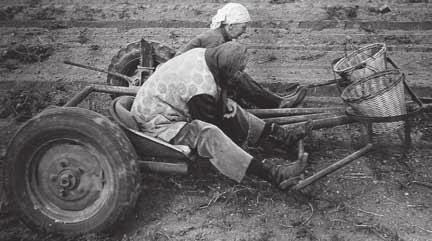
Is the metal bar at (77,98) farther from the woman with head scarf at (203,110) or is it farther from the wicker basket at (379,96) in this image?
the wicker basket at (379,96)

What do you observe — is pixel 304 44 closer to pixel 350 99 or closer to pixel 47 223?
pixel 350 99

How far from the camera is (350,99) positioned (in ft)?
14.1

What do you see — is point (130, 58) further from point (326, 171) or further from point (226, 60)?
point (326, 171)

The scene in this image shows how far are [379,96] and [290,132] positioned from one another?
0.85m

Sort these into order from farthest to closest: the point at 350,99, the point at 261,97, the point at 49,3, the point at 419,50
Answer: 1. the point at 49,3
2. the point at 419,50
3. the point at 261,97
4. the point at 350,99

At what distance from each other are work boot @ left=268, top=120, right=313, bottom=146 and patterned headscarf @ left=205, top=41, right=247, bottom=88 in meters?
0.70

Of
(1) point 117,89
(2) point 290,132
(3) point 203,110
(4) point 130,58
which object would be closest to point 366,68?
(2) point 290,132

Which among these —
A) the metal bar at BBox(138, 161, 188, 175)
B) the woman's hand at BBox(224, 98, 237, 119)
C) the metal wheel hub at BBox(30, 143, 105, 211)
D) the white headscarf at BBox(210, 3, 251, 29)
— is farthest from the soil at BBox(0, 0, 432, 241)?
the white headscarf at BBox(210, 3, 251, 29)

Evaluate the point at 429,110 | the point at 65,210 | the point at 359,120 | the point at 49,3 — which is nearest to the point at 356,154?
the point at 359,120

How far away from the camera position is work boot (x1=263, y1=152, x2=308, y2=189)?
3.98 metres

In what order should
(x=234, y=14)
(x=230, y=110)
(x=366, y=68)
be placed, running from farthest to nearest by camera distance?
1. (x=234, y=14)
2. (x=366, y=68)
3. (x=230, y=110)

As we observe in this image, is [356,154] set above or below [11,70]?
above

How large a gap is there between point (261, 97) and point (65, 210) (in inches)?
86.9

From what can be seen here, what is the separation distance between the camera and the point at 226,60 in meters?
4.12
